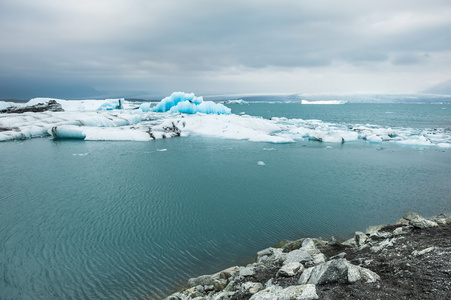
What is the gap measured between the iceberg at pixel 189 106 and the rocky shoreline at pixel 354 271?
3412cm

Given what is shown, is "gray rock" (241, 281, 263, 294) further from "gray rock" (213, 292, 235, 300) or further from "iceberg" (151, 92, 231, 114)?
"iceberg" (151, 92, 231, 114)

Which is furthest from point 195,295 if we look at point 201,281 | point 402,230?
point 402,230

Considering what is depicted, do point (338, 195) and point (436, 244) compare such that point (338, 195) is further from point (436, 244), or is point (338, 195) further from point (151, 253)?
point (151, 253)

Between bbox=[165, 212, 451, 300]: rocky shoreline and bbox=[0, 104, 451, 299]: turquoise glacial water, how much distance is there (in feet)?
3.68

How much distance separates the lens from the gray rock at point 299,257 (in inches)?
210

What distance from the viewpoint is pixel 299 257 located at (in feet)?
17.8

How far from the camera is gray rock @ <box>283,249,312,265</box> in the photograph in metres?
5.32

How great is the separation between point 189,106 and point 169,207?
30.5 m

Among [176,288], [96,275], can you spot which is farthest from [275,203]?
[96,275]

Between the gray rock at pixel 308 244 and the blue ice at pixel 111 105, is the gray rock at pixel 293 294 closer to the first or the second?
the gray rock at pixel 308 244

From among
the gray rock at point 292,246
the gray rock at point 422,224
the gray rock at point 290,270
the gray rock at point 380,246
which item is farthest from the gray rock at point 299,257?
the gray rock at point 422,224

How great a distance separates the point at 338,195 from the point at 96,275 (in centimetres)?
904

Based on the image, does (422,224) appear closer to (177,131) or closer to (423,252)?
(423,252)

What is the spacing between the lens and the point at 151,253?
6.71 meters
